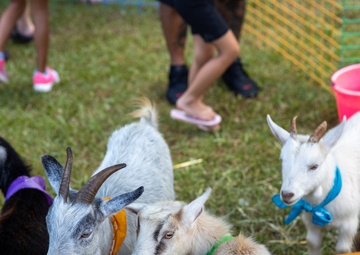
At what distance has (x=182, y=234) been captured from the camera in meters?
3.02

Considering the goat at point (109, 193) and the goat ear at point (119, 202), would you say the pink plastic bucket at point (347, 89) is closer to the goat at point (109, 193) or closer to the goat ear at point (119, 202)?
the goat at point (109, 193)

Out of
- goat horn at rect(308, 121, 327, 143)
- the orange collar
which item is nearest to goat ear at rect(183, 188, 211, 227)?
Answer: the orange collar

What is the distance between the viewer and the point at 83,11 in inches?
336

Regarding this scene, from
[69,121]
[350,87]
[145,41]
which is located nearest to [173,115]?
[69,121]

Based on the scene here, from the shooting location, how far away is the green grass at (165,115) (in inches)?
174

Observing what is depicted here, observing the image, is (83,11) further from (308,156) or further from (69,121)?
(308,156)

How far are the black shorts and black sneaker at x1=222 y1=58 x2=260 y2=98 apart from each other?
3.41ft

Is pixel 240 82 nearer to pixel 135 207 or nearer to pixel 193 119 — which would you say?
pixel 193 119

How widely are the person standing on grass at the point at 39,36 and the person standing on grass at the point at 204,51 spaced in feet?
4.84

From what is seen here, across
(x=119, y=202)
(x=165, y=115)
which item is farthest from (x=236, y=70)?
(x=119, y=202)

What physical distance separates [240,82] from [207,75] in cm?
87

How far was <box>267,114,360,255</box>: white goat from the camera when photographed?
318 centimetres

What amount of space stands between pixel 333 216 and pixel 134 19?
213 inches

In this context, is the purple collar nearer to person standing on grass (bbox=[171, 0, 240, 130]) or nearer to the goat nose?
the goat nose
